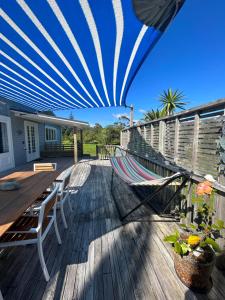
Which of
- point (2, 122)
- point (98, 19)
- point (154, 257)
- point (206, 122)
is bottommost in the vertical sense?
point (154, 257)

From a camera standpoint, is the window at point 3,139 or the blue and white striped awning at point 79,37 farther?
the window at point 3,139

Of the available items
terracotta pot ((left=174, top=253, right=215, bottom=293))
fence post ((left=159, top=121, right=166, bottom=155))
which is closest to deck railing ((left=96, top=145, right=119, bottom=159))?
fence post ((left=159, top=121, right=166, bottom=155))

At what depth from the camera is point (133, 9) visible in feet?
3.84

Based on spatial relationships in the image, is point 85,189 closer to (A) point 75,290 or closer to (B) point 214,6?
(A) point 75,290

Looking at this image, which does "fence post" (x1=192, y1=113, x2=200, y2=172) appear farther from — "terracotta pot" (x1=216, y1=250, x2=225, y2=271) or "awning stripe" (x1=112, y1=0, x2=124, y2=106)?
"awning stripe" (x1=112, y1=0, x2=124, y2=106)

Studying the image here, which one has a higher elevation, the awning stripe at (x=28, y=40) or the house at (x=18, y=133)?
the awning stripe at (x=28, y=40)

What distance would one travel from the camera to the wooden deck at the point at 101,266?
5.00 feet

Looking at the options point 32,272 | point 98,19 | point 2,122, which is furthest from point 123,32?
point 2,122

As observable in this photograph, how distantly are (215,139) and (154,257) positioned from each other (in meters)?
1.55

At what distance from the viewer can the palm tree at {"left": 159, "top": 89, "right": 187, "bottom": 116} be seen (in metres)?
15.8

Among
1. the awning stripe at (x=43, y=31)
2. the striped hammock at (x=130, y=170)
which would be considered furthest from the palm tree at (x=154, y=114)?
the awning stripe at (x=43, y=31)

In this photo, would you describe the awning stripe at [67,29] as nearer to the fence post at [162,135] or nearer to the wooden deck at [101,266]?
the fence post at [162,135]

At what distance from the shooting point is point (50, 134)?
13117 millimetres

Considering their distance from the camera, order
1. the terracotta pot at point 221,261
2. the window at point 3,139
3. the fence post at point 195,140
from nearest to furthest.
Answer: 1. the terracotta pot at point 221,261
2. the fence post at point 195,140
3. the window at point 3,139
